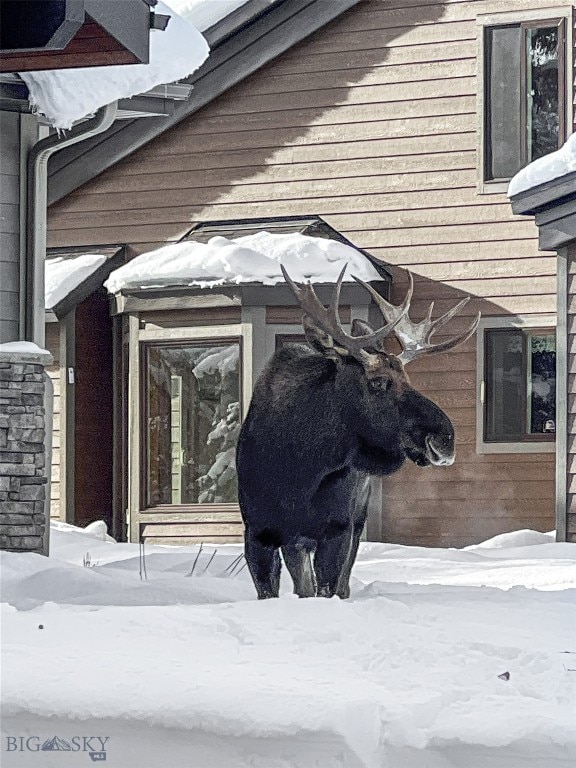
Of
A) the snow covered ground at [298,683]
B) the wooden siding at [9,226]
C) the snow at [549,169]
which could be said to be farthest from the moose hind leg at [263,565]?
the snow at [549,169]

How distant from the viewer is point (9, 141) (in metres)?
9.23

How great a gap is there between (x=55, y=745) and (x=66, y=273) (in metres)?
10.7

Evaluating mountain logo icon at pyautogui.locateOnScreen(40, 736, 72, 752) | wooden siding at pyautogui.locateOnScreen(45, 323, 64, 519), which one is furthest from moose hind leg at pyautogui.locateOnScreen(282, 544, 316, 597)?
wooden siding at pyautogui.locateOnScreen(45, 323, 64, 519)

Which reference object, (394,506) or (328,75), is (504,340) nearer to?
(394,506)

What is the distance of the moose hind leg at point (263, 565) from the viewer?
6.73m

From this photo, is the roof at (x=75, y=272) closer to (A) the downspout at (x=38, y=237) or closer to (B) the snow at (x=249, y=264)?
(B) the snow at (x=249, y=264)

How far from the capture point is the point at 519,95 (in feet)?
44.7

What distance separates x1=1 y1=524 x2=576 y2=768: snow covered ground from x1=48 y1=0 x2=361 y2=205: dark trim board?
8650mm

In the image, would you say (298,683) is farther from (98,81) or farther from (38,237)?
(38,237)

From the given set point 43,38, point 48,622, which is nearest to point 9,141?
point 43,38

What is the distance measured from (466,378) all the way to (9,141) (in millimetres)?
5926

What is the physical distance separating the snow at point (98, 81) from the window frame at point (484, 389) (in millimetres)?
5730

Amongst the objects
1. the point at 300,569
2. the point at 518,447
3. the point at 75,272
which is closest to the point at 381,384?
the point at 300,569

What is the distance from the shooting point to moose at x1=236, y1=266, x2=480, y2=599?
22.1ft
